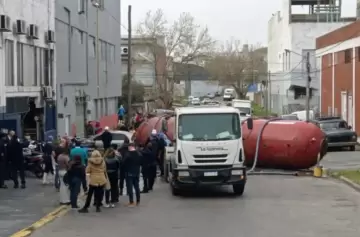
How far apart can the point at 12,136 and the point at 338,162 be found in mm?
17758

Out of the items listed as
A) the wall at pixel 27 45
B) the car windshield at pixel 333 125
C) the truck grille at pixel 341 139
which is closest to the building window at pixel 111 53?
the car windshield at pixel 333 125

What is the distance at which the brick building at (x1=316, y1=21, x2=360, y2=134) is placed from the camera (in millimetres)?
53812

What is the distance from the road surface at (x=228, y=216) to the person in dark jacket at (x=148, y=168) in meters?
0.34

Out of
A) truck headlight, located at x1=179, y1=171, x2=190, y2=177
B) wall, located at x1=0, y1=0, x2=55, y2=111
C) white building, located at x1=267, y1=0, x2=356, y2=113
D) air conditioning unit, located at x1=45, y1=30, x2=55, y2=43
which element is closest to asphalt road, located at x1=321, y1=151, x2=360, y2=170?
truck headlight, located at x1=179, y1=171, x2=190, y2=177

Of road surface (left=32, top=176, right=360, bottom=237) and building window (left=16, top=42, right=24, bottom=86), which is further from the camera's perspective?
building window (left=16, top=42, right=24, bottom=86)

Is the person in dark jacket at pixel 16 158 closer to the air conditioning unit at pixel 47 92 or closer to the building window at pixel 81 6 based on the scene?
the air conditioning unit at pixel 47 92

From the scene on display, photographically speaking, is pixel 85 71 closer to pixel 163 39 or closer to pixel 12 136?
pixel 12 136

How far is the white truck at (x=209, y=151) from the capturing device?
2142cm

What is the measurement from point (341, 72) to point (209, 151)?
40126 mm

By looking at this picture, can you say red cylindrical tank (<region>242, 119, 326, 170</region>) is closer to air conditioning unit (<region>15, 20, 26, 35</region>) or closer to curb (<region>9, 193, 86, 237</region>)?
air conditioning unit (<region>15, 20, 26, 35</region>)

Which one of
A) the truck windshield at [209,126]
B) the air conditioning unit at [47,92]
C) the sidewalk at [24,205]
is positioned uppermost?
the air conditioning unit at [47,92]

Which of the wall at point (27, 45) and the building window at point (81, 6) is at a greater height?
the building window at point (81, 6)

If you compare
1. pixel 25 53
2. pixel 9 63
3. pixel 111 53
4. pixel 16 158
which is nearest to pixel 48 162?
pixel 16 158

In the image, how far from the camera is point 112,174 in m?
19.3
